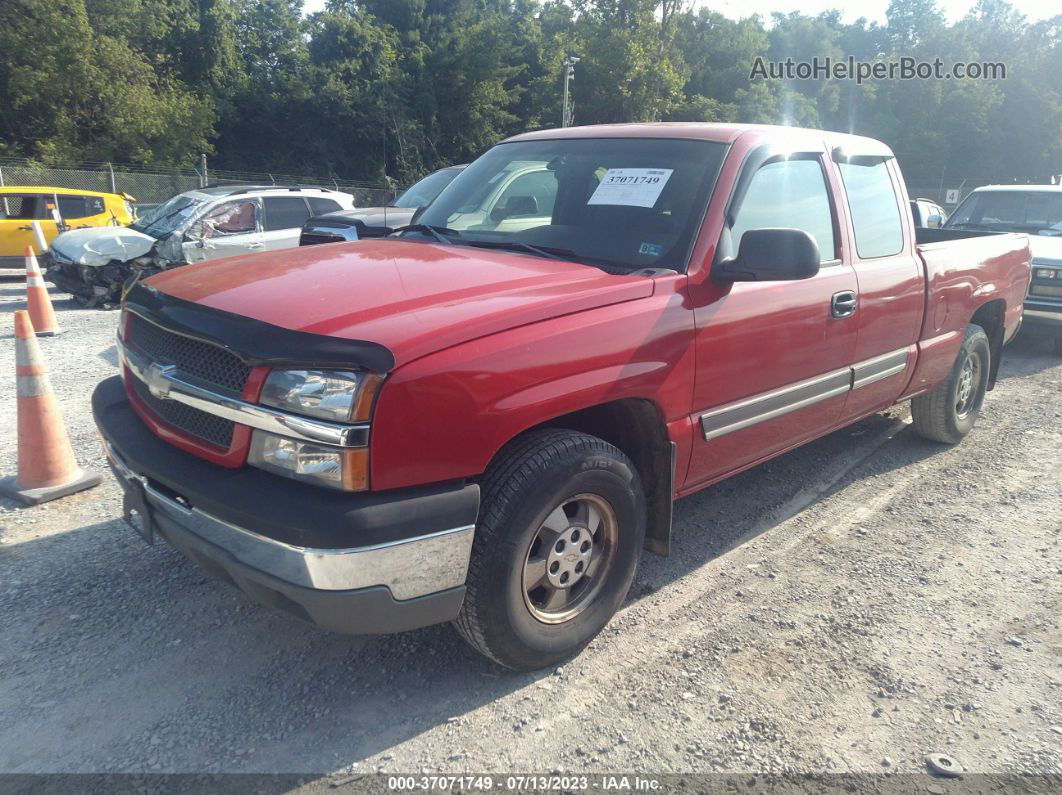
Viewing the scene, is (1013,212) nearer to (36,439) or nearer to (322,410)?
(322,410)

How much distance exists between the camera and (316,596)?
7.52 ft

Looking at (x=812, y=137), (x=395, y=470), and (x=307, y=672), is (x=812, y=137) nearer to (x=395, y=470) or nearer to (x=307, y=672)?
(x=395, y=470)

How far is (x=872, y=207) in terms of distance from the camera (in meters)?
4.35

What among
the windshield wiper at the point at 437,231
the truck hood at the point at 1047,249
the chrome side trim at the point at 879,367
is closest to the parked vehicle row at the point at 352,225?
the windshield wiper at the point at 437,231

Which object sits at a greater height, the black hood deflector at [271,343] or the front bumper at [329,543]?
the black hood deflector at [271,343]

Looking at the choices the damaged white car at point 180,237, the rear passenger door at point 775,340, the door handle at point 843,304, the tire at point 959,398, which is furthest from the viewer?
the damaged white car at point 180,237

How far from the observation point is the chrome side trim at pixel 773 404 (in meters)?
3.35

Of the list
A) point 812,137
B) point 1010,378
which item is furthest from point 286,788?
point 1010,378

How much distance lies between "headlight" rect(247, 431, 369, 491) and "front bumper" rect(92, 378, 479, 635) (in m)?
0.03

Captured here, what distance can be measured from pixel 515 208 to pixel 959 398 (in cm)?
358

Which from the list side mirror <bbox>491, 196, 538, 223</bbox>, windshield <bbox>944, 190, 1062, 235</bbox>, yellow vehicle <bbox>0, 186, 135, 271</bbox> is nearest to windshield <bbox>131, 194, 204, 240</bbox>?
yellow vehicle <bbox>0, 186, 135, 271</bbox>

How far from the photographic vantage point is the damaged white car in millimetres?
10375

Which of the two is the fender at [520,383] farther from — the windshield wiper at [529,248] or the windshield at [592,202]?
the windshield wiper at [529,248]

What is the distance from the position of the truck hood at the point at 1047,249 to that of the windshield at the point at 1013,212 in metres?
0.19
